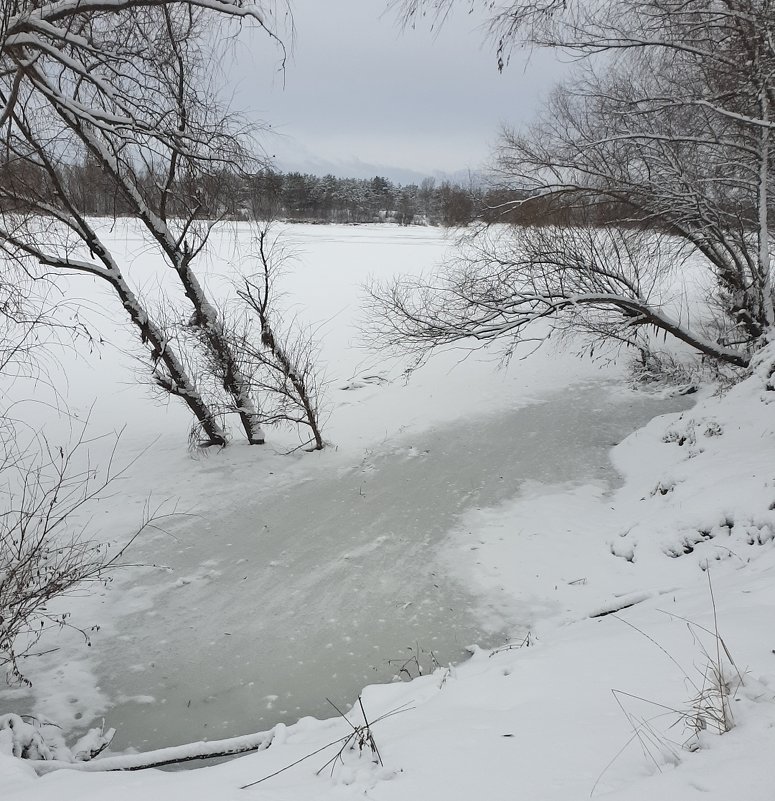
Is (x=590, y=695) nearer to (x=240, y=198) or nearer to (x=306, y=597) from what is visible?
(x=306, y=597)

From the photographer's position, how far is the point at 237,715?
4.85 meters

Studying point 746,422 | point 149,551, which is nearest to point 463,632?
point 149,551

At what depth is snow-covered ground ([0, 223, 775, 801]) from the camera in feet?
7.94

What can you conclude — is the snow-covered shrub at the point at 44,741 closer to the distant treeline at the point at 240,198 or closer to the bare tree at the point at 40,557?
the bare tree at the point at 40,557

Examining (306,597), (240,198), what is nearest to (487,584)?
(306,597)

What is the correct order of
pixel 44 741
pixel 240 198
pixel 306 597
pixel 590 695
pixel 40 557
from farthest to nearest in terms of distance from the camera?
pixel 240 198 → pixel 306 597 → pixel 40 557 → pixel 44 741 → pixel 590 695

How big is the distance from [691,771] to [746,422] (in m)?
7.70

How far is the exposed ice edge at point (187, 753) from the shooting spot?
3.88 m

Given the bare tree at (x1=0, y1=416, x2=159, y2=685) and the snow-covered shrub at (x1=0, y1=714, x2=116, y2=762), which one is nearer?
the snow-covered shrub at (x1=0, y1=714, x2=116, y2=762)

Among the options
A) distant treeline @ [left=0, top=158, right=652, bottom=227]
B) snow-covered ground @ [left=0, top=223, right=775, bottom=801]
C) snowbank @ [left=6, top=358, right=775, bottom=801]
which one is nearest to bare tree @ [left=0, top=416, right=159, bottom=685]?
snow-covered ground @ [left=0, top=223, right=775, bottom=801]

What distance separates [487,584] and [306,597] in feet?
7.41

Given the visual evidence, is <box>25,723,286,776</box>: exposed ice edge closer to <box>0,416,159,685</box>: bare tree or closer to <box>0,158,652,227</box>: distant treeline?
<box>0,416,159,685</box>: bare tree

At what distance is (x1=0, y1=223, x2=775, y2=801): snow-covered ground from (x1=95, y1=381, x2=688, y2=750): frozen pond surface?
4cm

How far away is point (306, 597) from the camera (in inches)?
257
